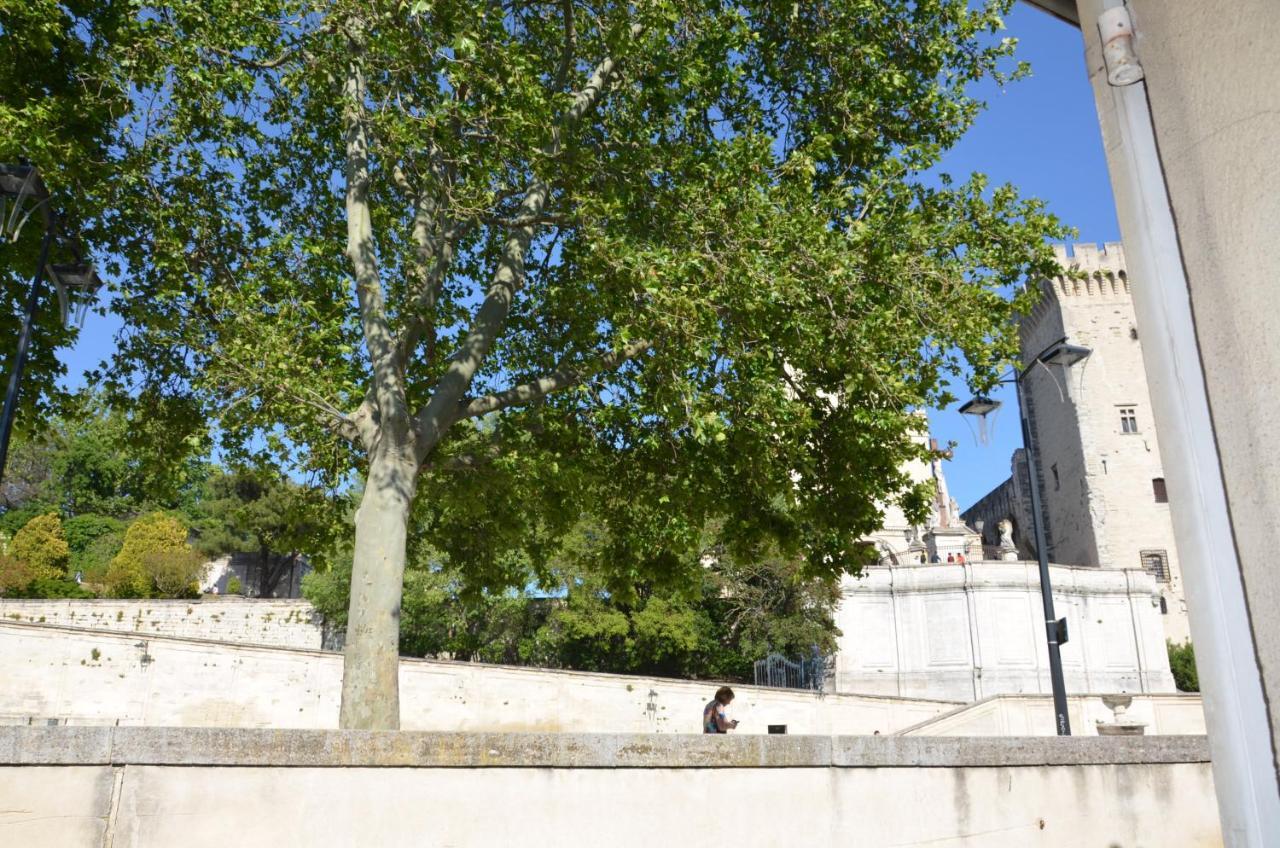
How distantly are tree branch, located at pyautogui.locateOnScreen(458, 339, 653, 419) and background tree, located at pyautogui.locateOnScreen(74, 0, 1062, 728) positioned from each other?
69 millimetres

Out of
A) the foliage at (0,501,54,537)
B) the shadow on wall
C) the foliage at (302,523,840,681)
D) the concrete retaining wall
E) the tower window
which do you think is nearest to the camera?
the concrete retaining wall

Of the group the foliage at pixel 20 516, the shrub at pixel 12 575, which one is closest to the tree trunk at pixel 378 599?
the shrub at pixel 12 575

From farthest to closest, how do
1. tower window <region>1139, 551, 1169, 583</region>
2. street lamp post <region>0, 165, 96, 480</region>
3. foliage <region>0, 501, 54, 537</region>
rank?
foliage <region>0, 501, 54, 537</region>, tower window <region>1139, 551, 1169, 583</region>, street lamp post <region>0, 165, 96, 480</region>

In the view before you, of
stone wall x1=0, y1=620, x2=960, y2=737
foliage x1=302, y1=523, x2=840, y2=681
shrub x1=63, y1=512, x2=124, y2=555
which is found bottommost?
stone wall x1=0, y1=620, x2=960, y2=737

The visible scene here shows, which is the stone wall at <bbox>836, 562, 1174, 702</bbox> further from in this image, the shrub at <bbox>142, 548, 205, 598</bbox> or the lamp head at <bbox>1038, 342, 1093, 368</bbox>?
the shrub at <bbox>142, 548, 205, 598</bbox>

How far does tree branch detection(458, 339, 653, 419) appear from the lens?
12.7m

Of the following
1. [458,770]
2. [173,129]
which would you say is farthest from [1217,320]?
[173,129]

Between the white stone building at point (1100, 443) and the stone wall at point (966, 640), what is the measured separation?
41.4 feet

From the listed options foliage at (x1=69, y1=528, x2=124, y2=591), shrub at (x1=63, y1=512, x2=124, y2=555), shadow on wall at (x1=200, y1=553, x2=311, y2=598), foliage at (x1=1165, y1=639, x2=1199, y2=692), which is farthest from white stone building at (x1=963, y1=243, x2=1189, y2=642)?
shrub at (x1=63, y1=512, x2=124, y2=555)

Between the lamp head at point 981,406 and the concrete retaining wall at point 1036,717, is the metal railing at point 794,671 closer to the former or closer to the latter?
the concrete retaining wall at point 1036,717

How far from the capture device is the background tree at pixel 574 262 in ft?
37.5

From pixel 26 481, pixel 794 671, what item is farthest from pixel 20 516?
pixel 794 671

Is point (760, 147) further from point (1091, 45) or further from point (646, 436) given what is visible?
point (1091, 45)

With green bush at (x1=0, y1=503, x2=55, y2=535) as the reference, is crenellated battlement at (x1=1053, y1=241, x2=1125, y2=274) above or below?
above
